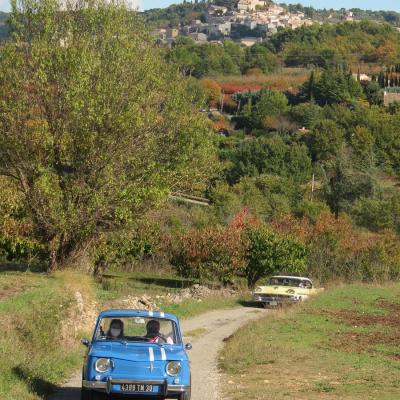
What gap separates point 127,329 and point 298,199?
75.8 metres

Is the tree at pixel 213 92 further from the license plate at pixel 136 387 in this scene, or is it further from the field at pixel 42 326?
the license plate at pixel 136 387

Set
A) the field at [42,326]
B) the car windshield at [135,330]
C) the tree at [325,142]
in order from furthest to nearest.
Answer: the tree at [325,142]
the field at [42,326]
the car windshield at [135,330]

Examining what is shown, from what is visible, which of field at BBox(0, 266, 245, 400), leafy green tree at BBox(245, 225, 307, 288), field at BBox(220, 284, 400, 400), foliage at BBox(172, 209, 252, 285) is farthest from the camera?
leafy green tree at BBox(245, 225, 307, 288)

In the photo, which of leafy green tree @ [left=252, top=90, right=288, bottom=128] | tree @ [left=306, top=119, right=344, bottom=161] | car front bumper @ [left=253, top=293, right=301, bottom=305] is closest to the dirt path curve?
car front bumper @ [left=253, top=293, right=301, bottom=305]

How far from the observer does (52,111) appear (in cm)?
2839

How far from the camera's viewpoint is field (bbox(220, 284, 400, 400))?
14898mm

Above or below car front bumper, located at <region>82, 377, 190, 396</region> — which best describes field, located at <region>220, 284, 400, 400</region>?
below

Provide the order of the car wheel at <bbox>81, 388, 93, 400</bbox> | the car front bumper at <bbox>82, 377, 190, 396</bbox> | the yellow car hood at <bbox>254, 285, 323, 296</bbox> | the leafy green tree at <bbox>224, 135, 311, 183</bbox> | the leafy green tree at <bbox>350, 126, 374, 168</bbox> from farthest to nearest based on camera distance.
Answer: the leafy green tree at <bbox>350, 126, 374, 168</bbox>
the leafy green tree at <bbox>224, 135, 311, 183</bbox>
the yellow car hood at <bbox>254, 285, 323, 296</bbox>
the car wheel at <bbox>81, 388, 93, 400</bbox>
the car front bumper at <bbox>82, 377, 190, 396</bbox>

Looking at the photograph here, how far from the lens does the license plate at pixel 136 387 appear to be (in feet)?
40.0

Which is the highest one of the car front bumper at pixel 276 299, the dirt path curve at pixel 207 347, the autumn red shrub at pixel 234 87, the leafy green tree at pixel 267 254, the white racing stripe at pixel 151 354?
the white racing stripe at pixel 151 354

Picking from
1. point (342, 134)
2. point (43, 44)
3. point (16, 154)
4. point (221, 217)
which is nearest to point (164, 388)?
point (16, 154)

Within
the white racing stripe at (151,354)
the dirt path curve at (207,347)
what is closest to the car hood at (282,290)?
the dirt path curve at (207,347)

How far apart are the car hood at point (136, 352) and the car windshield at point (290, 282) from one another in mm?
22347

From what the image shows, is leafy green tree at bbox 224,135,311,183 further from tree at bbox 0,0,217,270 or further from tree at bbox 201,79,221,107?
tree at bbox 0,0,217,270
